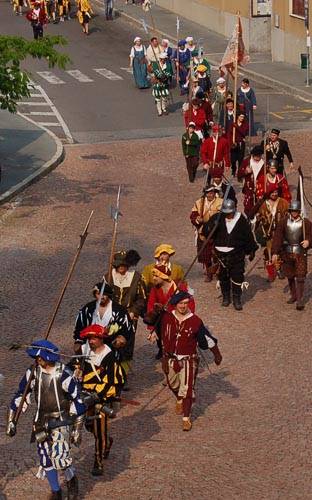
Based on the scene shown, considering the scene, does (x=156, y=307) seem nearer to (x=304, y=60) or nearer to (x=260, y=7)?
(x=304, y=60)

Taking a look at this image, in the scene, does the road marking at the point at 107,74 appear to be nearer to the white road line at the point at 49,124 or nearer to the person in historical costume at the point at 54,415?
the white road line at the point at 49,124

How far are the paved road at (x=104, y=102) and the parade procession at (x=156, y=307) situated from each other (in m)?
0.18

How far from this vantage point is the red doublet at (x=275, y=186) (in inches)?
845

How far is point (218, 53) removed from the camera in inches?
1816

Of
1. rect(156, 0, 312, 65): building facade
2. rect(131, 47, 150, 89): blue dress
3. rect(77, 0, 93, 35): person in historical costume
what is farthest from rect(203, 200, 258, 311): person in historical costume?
rect(77, 0, 93, 35): person in historical costume

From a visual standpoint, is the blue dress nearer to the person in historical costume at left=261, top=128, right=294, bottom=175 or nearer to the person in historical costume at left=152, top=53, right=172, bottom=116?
the person in historical costume at left=152, top=53, right=172, bottom=116

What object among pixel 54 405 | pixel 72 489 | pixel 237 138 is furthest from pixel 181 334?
pixel 237 138

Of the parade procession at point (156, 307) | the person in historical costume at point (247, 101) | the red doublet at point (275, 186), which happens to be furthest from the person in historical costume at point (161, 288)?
the person in historical costume at point (247, 101)

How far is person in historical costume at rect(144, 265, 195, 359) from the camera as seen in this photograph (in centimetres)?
1634

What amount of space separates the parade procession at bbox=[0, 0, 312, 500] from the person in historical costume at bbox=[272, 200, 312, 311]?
0.02 metres

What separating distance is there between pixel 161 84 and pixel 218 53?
11.0 m

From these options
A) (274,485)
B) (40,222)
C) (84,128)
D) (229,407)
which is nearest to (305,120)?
(84,128)

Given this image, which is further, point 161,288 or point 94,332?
point 161,288

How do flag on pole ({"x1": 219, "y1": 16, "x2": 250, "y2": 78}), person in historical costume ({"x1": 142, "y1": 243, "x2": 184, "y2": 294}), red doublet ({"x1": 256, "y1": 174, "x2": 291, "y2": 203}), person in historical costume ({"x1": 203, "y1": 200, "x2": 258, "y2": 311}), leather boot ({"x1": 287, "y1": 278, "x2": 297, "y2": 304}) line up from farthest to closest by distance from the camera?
flag on pole ({"x1": 219, "y1": 16, "x2": 250, "y2": 78}), red doublet ({"x1": 256, "y1": 174, "x2": 291, "y2": 203}), leather boot ({"x1": 287, "y1": 278, "x2": 297, "y2": 304}), person in historical costume ({"x1": 203, "y1": 200, "x2": 258, "y2": 311}), person in historical costume ({"x1": 142, "y1": 243, "x2": 184, "y2": 294})
